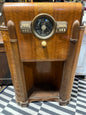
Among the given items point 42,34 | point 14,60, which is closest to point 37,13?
point 42,34

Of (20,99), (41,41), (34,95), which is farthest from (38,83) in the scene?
(41,41)

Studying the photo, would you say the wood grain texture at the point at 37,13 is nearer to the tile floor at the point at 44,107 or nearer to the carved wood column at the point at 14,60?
the carved wood column at the point at 14,60

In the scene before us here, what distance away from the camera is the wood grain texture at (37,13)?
2.27 feet

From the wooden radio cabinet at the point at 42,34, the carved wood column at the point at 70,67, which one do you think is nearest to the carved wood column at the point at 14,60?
the wooden radio cabinet at the point at 42,34

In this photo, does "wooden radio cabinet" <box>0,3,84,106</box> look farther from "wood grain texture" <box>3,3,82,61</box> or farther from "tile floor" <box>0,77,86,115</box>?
"tile floor" <box>0,77,86,115</box>

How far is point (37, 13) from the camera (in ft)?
2.32

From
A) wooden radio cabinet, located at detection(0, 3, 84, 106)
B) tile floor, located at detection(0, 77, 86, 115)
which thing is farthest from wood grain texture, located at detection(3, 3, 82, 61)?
tile floor, located at detection(0, 77, 86, 115)

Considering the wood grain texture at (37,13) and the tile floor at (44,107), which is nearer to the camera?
the wood grain texture at (37,13)

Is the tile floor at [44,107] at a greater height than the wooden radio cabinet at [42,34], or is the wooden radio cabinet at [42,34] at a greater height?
the wooden radio cabinet at [42,34]

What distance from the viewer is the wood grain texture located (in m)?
0.69

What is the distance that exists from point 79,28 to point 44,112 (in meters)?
0.93

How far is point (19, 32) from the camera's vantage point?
77 centimetres

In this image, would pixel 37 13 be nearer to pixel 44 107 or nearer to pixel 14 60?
pixel 14 60

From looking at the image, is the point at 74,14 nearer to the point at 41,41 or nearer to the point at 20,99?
the point at 41,41
